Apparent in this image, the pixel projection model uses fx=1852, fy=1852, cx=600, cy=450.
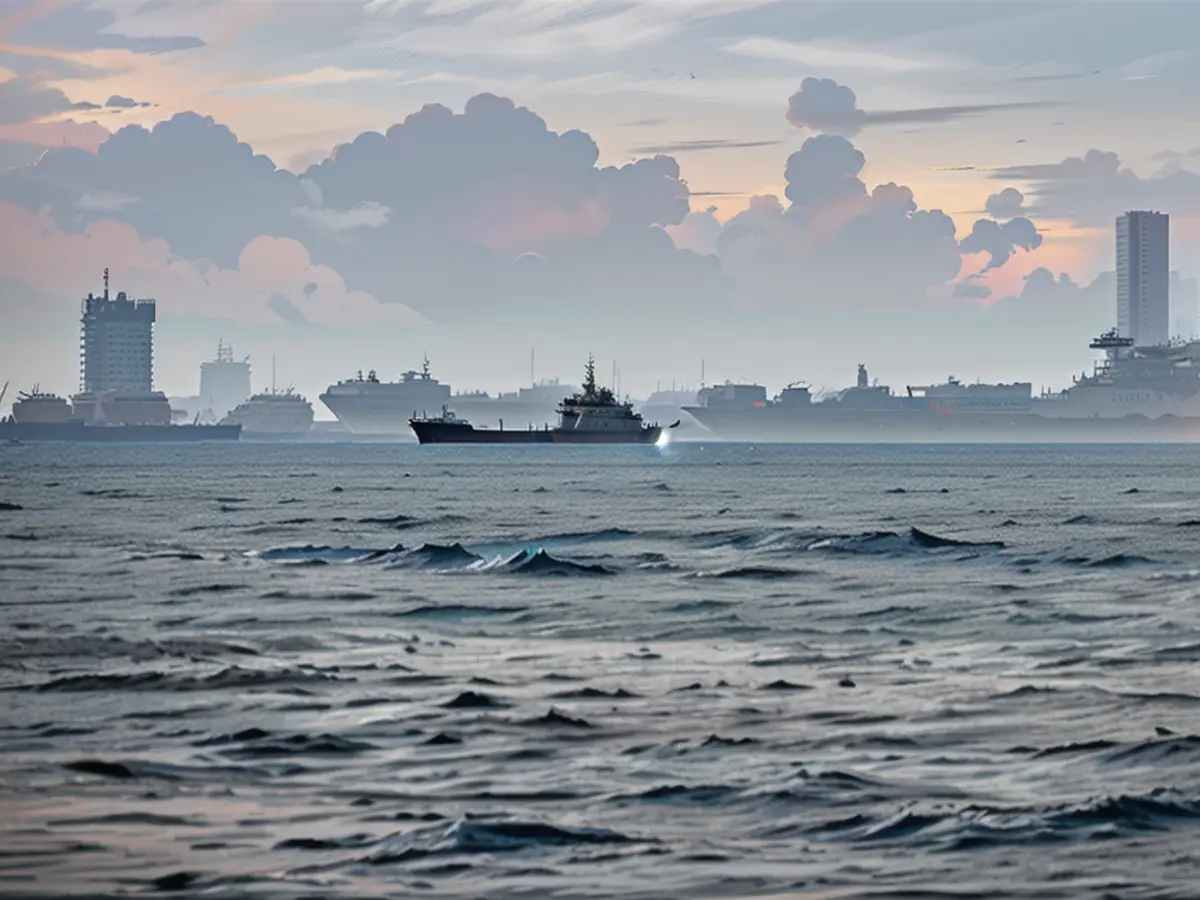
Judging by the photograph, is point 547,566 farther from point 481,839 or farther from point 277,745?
point 481,839

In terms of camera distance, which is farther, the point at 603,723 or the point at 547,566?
the point at 547,566

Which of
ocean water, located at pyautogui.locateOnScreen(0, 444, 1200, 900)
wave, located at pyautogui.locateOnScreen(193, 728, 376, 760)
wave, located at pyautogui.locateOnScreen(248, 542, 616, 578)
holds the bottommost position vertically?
wave, located at pyautogui.locateOnScreen(248, 542, 616, 578)

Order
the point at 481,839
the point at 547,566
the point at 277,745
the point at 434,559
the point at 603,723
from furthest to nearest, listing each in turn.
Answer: the point at 434,559 → the point at 547,566 → the point at 603,723 → the point at 277,745 → the point at 481,839

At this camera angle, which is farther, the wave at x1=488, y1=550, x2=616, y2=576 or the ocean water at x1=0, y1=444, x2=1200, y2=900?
the wave at x1=488, y1=550, x2=616, y2=576

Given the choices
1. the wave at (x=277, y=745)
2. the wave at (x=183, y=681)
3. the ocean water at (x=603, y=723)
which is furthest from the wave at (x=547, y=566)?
the wave at (x=277, y=745)

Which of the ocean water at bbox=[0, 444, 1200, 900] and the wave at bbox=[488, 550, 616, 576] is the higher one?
the ocean water at bbox=[0, 444, 1200, 900]

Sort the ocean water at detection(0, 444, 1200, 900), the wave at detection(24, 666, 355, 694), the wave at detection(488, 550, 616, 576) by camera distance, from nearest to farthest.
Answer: the ocean water at detection(0, 444, 1200, 900) → the wave at detection(24, 666, 355, 694) → the wave at detection(488, 550, 616, 576)

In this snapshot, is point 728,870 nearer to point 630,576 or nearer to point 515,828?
point 515,828

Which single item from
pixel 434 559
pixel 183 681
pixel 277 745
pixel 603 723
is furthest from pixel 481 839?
pixel 434 559

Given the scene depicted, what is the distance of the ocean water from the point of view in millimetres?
14211

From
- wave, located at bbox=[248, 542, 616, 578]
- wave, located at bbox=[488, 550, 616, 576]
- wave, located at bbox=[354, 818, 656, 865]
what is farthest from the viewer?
wave, located at bbox=[248, 542, 616, 578]

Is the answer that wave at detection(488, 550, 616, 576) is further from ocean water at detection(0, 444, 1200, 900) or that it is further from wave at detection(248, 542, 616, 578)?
ocean water at detection(0, 444, 1200, 900)

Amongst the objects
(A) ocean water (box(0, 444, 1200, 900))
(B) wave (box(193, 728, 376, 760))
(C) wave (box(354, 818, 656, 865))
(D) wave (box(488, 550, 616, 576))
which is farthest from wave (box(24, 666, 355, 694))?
(D) wave (box(488, 550, 616, 576))

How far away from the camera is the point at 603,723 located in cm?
2078
